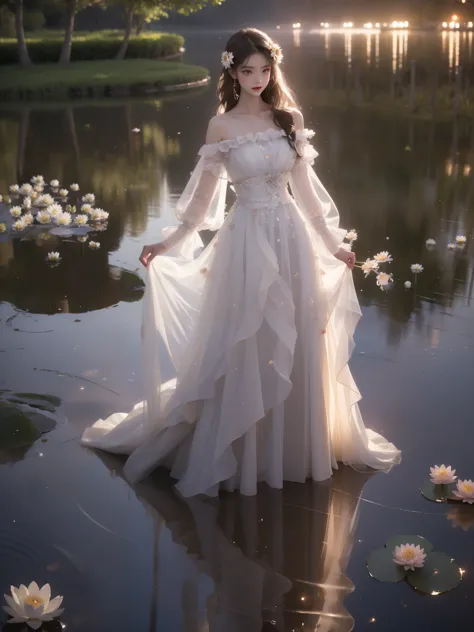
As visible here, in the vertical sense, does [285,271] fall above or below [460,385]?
above

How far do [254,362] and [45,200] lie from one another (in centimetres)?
625

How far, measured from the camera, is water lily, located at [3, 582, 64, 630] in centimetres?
317

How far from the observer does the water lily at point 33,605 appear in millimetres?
3168

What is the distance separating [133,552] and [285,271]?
1527 mm

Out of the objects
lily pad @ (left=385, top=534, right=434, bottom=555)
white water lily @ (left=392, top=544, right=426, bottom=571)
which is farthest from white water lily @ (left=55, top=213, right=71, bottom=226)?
white water lily @ (left=392, top=544, right=426, bottom=571)

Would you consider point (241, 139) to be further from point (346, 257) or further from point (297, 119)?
point (346, 257)

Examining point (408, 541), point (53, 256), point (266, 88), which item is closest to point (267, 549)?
point (408, 541)

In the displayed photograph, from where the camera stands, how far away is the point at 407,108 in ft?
61.1

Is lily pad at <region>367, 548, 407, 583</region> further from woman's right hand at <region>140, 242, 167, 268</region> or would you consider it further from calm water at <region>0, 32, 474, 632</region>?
woman's right hand at <region>140, 242, 167, 268</region>

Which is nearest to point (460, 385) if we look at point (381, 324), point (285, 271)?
point (381, 324)

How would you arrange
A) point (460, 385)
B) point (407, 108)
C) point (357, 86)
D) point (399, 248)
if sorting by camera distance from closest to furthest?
point (460, 385), point (399, 248), point (407, 108), point (357, 86)

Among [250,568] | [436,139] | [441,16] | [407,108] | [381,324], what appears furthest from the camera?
[441,16]

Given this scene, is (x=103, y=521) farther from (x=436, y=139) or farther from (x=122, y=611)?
(x=436, y=139)

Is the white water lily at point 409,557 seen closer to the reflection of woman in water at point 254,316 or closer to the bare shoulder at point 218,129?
the reflection of woman in water at point 254,316
